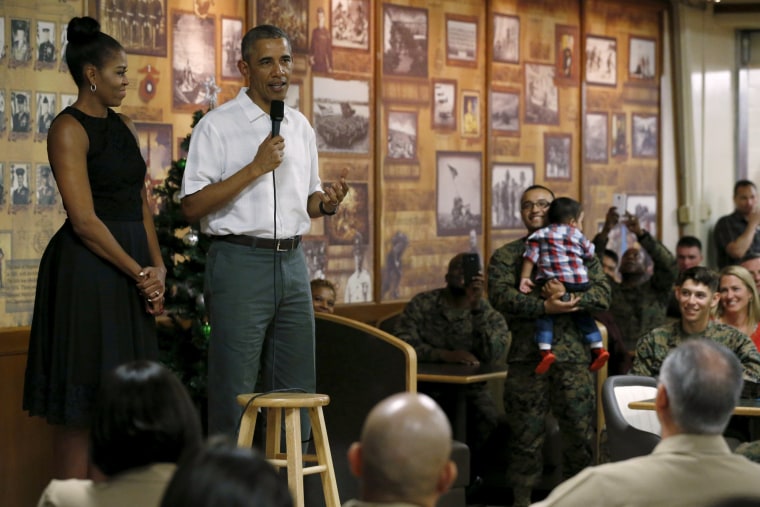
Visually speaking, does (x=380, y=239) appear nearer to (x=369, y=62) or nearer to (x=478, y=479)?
(x=369, y=62)

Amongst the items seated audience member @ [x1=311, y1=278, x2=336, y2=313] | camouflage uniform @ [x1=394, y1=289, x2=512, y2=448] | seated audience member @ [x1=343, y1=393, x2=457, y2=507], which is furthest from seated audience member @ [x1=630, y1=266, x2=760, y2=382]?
seated audience member @ [x1=343, y1=393, x2=457, y2=507]

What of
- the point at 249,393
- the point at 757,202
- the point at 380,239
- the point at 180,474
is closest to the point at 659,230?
the point at 757,202

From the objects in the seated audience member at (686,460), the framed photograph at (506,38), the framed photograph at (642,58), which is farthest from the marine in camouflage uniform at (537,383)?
the framed photograph at (642,58)

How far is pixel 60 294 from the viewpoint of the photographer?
4430 millimetres

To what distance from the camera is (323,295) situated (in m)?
7.08

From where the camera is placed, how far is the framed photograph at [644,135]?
10.7m

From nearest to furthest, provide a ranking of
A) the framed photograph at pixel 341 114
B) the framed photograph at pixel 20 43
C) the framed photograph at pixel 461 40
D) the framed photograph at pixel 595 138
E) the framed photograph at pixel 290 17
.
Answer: the framed photograph at pixel 20 43 → the framed photograph at pixel 290 17 → the framed photograph at pixel 341 114 → the framed photograph at pixel 461 40 → the framed photograph at pixel 595 138

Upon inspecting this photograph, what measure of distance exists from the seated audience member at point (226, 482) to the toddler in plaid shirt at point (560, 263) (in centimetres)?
463

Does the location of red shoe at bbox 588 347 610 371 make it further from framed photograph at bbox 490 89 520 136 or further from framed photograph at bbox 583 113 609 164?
framed photograph at bbox 583 113 609 164

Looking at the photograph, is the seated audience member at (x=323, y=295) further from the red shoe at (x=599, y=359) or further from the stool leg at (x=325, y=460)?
the stool leg at (x=325, y=460)

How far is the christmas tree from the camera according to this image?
20.2ft

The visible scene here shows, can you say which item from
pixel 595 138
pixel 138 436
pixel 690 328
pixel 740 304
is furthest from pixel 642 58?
pixel 138 436

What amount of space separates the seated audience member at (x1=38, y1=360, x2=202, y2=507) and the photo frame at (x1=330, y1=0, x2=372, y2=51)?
5830 mm

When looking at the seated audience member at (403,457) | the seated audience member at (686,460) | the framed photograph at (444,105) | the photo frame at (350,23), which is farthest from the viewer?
the framed photograph at (444,105)
